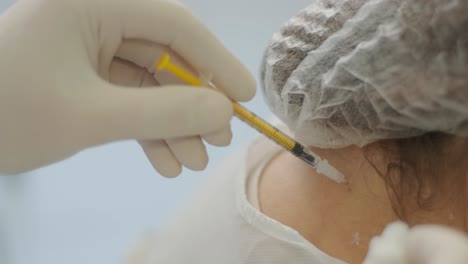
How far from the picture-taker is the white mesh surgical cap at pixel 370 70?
709mm

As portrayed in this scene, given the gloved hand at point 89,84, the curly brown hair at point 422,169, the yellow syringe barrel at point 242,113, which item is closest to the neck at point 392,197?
the curly brown hair at point 422,169

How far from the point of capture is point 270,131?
84cm

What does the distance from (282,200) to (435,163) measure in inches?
10.6

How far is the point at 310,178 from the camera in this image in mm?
961

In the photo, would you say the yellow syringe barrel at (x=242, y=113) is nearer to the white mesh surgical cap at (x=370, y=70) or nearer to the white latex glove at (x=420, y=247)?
the white mesh surgical cap at (x=370, y=70)

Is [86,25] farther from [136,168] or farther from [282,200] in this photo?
[136,168]

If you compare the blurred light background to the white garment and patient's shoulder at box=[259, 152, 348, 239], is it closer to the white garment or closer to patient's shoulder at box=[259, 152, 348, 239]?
the white garment

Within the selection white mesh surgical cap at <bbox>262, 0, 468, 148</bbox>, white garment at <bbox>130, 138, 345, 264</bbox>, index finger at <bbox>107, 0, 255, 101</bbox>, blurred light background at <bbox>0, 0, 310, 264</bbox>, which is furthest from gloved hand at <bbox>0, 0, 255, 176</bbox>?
blurred light background at <bbox>0, 0, 310, 264</bbox>

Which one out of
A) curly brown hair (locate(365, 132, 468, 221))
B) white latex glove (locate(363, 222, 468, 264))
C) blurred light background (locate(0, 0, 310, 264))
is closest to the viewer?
white latex glove (locate(363, 222, 468, 264))

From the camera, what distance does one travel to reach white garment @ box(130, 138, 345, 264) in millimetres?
Answer: 904

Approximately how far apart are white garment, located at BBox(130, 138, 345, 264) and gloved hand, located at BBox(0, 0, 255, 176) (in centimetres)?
22

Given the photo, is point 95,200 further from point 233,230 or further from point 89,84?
point 89,84

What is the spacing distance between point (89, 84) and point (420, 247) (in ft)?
1.53

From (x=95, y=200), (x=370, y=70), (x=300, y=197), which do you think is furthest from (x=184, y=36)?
(x=95, y=200)
